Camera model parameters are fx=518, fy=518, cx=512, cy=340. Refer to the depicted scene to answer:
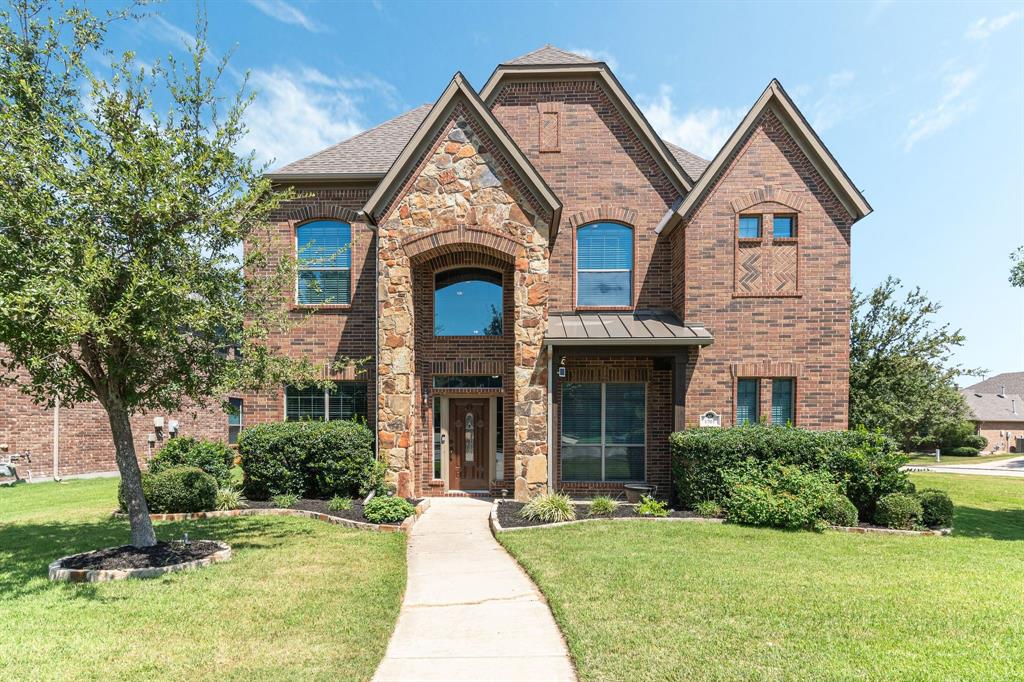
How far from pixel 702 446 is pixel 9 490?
18110 mm

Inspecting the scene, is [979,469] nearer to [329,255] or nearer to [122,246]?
[329,255]

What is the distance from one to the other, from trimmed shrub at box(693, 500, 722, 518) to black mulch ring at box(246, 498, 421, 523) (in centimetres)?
574

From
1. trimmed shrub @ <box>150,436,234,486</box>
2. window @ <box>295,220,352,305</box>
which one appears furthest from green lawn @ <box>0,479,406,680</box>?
window @ <box>295,220,352,305</box>

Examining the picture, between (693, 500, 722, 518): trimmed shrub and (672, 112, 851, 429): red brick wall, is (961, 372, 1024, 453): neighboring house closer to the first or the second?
(672, 112, 851, 429): red brick wall

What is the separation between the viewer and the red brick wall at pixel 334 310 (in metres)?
13.2

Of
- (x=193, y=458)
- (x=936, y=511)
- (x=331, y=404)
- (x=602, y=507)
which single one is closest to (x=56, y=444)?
(x=193, y=458)

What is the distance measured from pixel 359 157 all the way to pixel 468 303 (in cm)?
512

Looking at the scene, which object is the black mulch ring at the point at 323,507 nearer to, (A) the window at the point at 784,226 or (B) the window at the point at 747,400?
(B) the window at the point at 747,400

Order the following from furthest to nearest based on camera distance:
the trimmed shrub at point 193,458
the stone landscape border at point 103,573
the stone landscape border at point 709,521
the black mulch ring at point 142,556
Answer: the trimmed shrub at point 193,458
the stone landscape border at point 709,521
the black mulch ring at point 142,556
the stone landscape border at point 103,573

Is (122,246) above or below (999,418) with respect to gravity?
above

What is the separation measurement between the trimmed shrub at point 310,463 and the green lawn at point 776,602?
13.8 ft

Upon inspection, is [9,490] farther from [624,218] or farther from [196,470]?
[624,218]

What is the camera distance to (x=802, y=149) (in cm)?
1222

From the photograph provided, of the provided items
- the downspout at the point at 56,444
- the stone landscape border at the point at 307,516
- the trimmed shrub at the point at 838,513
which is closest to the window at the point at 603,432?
the stone landscape border at the point at 307,516
